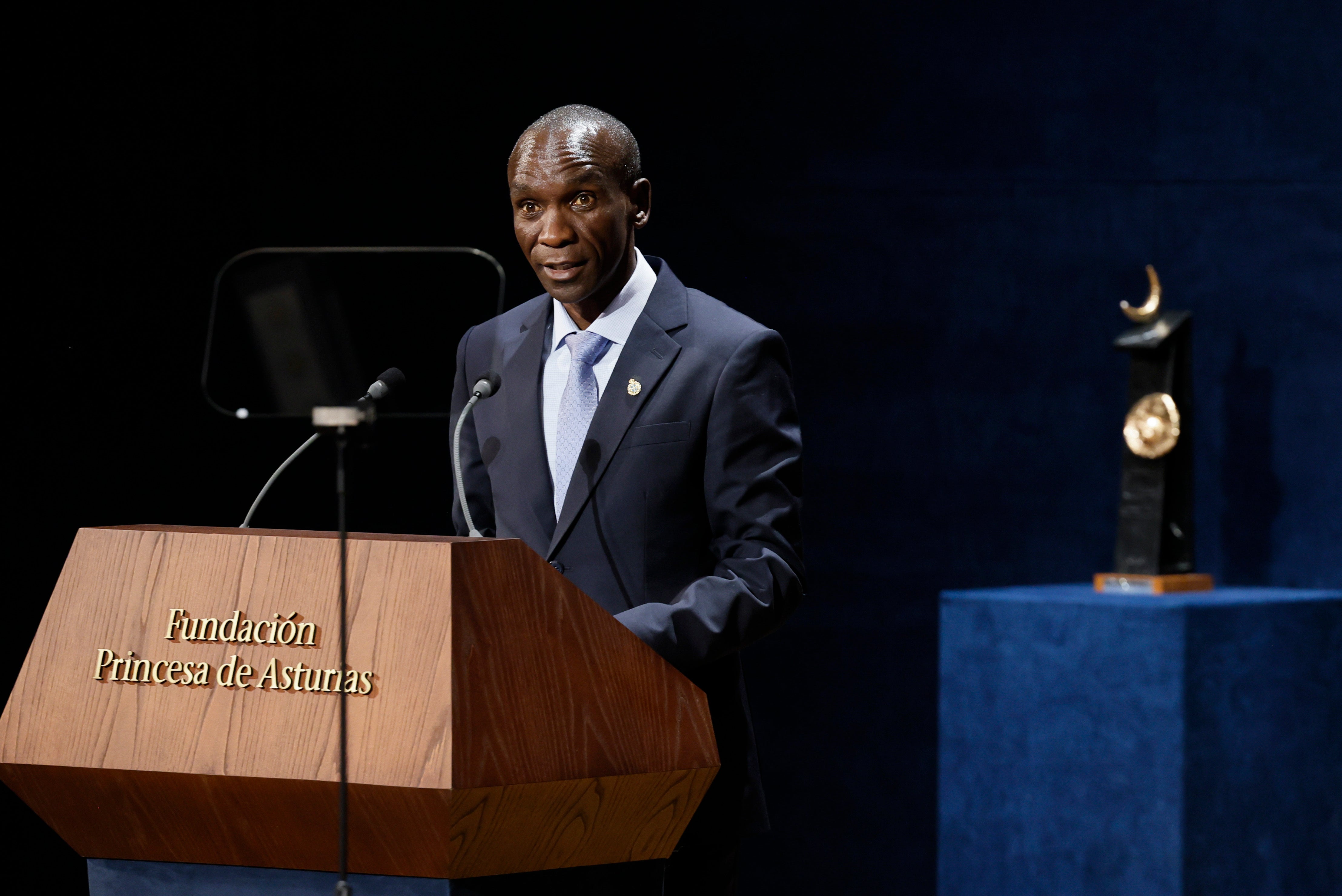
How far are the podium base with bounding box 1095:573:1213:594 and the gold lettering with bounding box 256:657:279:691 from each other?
251cm

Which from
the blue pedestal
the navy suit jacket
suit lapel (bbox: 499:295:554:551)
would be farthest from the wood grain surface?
the blue pedestal

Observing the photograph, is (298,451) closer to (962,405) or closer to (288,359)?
(288,359)

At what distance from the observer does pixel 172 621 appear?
1446mm

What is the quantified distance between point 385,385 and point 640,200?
1.76 feet

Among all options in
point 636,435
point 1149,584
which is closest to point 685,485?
point 636,435

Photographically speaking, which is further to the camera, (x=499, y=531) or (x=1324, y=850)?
(x=1324, y=850)

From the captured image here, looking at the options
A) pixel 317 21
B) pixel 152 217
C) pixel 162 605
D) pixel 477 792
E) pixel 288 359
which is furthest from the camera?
pixel 317 21

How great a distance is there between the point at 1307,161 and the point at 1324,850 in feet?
4.99

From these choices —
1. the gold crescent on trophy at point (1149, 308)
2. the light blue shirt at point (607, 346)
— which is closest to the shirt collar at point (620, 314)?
the light blue shirt at point (607, 346)

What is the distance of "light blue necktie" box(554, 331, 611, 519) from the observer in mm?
1971

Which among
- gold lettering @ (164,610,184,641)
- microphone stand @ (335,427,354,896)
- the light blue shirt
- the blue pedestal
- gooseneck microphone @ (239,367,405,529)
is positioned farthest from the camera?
the blue pedestal

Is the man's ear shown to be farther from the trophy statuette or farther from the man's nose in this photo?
the trophy statuette

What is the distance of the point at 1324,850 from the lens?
3.57m

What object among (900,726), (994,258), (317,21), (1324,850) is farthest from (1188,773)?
(317,21)
